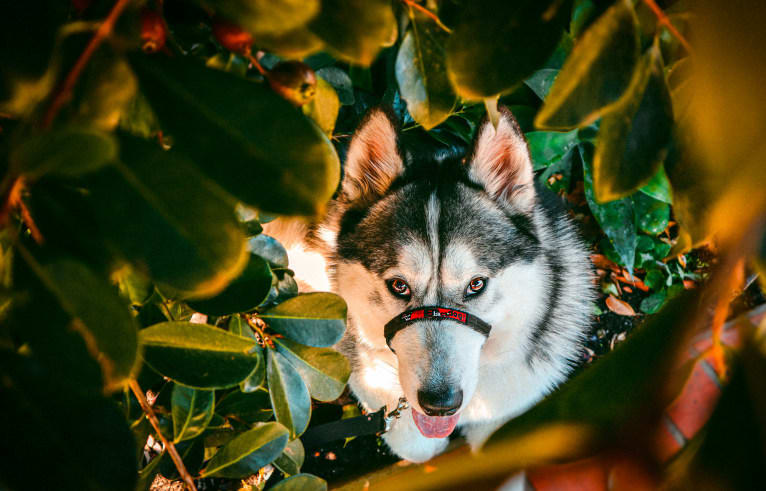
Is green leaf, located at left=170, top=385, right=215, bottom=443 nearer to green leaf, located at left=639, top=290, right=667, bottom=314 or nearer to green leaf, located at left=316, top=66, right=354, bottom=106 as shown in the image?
green leaf, located at left=316, top=66, right=354, bottom=106

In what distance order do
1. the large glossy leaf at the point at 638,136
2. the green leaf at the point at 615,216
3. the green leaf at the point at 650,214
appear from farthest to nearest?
the green leaf at the point at 650,214, the green leaf at the point at 615,216, the large glossy leaf at the point at 638,136

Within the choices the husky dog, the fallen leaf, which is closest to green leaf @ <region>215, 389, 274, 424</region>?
the husky dog

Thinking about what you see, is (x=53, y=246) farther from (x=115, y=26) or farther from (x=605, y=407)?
(x=605, y=407)

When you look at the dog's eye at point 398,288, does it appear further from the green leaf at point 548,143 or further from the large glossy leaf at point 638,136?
the large glossy leaf at point 638,136

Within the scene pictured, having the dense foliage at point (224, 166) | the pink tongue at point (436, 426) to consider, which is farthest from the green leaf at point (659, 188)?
the dense foliage at point (224, 166)

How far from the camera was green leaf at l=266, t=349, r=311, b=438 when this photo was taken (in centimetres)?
68

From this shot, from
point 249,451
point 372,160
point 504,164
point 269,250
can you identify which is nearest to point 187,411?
point 249,451

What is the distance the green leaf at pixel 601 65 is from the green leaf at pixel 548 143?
1070 millimetres

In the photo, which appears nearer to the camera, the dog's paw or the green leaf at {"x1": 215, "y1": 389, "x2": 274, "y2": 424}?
the green leaf at {"x1": 215, "y1": 389, "x2": 274, "y2": 424}

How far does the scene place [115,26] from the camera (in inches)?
10.2

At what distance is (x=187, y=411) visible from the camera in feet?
1.94

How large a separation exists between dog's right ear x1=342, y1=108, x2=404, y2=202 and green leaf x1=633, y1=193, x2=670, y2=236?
90 centimetres

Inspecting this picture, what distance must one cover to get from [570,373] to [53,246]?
147cm

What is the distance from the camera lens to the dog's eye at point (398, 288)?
44.1 inches
